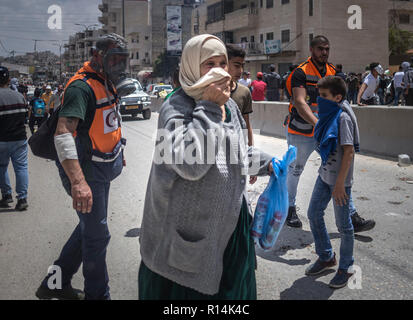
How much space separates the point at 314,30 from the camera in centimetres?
3922

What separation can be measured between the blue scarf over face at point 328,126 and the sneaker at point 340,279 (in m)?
0.92

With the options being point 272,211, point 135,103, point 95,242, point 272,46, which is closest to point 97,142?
point 95,242

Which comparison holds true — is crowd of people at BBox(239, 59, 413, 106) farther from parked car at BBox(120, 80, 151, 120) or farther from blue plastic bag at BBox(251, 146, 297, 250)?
parked car at BBox(120, 80, 151, 120)

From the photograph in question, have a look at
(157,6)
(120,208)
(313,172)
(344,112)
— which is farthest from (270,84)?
(157,6)

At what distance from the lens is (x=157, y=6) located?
87750 mm

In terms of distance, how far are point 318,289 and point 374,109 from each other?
6.71 meters

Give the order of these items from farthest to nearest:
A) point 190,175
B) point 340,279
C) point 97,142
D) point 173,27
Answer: point 173,27, point 340,279, point 97,142, point 190,175

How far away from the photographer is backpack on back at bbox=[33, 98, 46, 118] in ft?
46.6

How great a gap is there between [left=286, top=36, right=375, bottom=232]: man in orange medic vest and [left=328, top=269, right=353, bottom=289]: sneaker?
51.0 inches

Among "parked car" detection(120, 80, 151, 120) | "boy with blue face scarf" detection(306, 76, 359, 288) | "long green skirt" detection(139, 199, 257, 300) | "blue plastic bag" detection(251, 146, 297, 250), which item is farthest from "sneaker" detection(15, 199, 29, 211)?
"parked car" detection(120, 80, 151, 120)

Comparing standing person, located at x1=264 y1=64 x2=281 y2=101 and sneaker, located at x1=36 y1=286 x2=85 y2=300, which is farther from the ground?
standing person, located at x1=264 y1=64 x2=281 y2=101

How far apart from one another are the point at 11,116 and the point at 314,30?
122 feet

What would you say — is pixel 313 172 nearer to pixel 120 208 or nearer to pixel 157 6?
pixel 120 208

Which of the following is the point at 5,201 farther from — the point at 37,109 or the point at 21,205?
the point at 37,109
